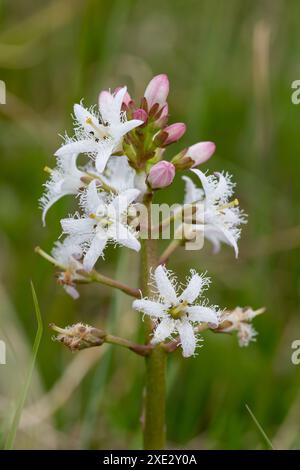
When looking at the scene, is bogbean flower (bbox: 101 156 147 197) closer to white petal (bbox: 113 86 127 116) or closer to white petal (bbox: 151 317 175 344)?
white petal (bbox: 113 86 127 116)

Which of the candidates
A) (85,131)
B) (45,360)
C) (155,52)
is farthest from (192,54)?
(85,131)

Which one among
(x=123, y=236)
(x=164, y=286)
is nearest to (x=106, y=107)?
(x=123, y=236)

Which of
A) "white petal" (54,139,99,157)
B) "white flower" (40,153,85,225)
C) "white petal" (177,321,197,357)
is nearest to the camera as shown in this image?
"white petal" (177,321,197,357)

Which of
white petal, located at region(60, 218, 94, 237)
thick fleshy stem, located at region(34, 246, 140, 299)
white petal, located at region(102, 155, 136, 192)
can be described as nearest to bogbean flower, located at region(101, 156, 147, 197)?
white petal, located at region(102, 155, 136, 192)

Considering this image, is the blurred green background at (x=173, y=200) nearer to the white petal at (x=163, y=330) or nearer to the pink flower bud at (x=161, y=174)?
the white petal at (x=163, y=330)

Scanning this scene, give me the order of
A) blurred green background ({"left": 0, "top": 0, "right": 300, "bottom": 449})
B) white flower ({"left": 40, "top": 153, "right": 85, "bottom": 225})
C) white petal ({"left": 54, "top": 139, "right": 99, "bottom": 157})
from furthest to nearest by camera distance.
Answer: blurred green background ({"left": 0, "top": 0, "right": 300, "bottom": 449}) < white flower ({"left": 40, "top": 153, "right": 85, "bottom": 225}) < white petal ({"left": 54, "top": 139, "right": 99, "bottom": 157})

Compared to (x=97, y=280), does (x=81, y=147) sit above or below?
above

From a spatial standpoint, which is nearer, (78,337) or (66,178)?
(78,337)

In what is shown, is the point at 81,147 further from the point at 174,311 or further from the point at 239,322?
the point at 239,322
